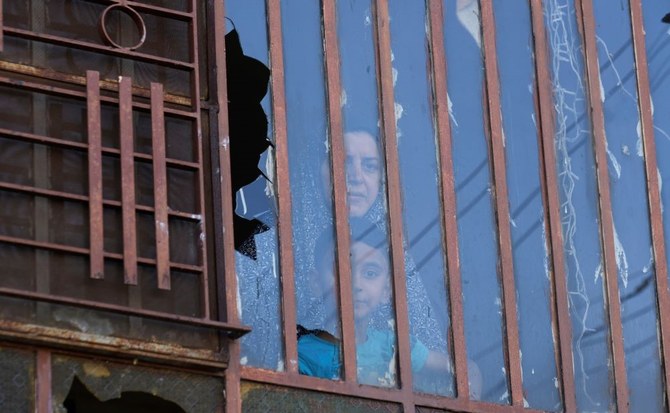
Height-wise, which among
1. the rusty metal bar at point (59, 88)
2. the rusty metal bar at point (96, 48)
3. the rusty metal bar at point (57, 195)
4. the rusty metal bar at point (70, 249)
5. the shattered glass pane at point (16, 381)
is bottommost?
the shattered glass pane at point (16, 381)

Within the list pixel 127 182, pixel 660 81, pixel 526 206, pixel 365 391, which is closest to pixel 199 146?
pixel 127 182

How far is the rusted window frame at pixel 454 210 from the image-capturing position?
47.4ft

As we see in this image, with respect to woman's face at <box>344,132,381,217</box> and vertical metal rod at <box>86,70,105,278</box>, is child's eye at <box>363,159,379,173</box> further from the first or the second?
vertical metal rod at <box>86,70,105,278</box>


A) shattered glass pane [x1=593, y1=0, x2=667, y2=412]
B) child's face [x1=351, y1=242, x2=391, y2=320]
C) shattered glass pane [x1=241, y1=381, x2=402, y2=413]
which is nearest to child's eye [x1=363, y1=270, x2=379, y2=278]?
child's face [x1=351, y1=242, x2=391, y2=320]

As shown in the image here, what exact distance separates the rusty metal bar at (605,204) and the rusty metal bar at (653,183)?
281mm

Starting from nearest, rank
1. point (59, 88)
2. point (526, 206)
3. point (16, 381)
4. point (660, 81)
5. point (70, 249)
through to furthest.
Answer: point (16, 381), point (70, 249), point (59, 88), point (526, 206), point (660, 81)

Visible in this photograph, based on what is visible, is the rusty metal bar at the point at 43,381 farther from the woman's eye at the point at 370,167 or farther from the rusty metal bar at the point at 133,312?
the woman's eye at the point at 370,167

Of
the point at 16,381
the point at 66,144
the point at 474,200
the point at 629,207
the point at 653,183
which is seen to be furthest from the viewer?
the point at 653,183

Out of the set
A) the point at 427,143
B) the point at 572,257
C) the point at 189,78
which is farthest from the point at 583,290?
the point at 189,78

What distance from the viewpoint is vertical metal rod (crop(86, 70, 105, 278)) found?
13.6 metres

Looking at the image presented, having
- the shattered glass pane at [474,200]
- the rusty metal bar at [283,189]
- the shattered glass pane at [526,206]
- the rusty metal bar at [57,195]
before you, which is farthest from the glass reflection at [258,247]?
the shattered glass pane at [526,206]

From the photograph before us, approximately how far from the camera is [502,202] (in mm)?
15188

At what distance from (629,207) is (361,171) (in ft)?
5.84

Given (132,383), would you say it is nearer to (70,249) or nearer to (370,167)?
(70,249)
